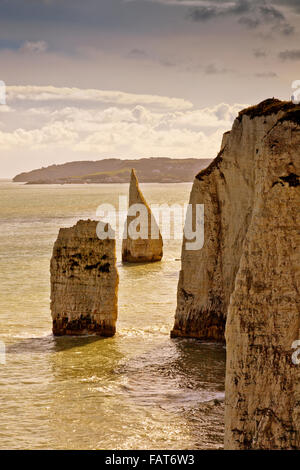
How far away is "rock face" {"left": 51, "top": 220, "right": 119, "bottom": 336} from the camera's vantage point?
57.1ft

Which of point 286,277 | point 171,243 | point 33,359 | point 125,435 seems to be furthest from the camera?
point 171,243

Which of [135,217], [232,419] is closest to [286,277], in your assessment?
[232,419]

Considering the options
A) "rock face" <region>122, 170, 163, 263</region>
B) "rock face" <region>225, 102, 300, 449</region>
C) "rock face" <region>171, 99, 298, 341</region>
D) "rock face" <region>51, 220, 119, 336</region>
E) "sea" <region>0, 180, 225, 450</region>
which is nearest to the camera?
"rock face" <region>225, 102, 300, 449</region>

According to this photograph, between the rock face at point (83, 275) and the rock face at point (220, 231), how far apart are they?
186 cm

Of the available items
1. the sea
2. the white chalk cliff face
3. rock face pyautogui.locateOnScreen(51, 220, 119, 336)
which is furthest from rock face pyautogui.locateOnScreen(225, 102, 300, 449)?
rock face pyautogui.locateOnScreen(51, 220, 119, 336)

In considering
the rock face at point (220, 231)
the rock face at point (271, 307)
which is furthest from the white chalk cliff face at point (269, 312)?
the rock face at point (220, 231)

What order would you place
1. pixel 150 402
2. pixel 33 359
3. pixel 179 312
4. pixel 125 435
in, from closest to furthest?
pixel 125 435 → pixel 150 402 → pixel 33 359 → pixel 179 312

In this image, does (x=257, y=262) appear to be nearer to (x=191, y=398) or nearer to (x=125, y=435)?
(x=125, y=435)

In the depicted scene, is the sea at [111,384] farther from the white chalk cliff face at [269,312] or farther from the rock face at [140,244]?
the rock face at [140,244]

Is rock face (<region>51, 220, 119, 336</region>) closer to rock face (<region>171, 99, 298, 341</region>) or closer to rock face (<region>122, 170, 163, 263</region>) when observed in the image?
rock face (<region>171, 99, 298, 341</region>)

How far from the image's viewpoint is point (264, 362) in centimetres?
839

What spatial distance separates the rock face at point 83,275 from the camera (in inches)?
685

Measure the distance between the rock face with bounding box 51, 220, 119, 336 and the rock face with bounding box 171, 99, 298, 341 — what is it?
186 cm
